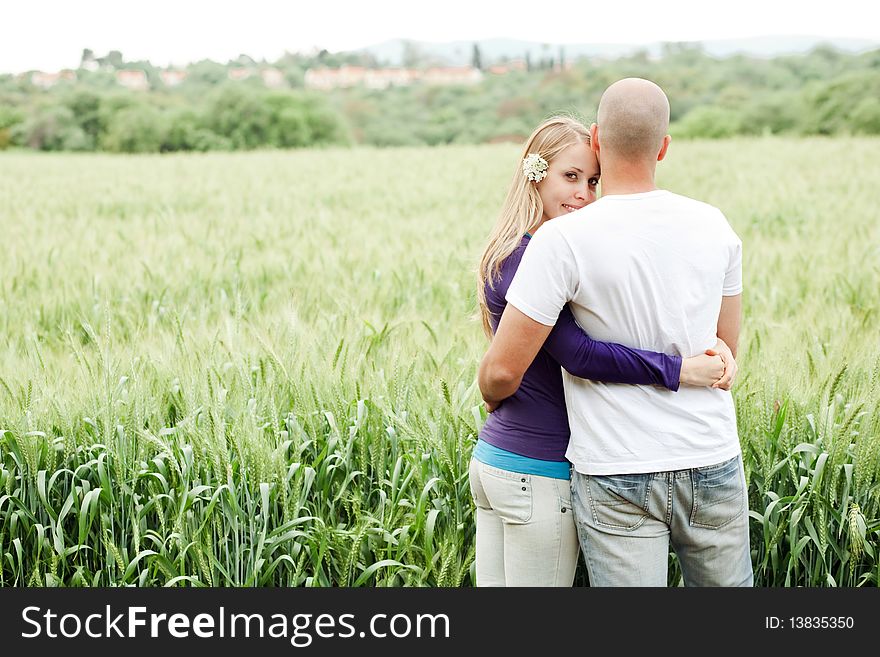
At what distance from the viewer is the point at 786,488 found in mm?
2814

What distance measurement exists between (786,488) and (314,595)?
1.54 metres

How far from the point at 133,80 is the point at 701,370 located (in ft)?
145

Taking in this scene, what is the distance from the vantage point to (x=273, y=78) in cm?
4238

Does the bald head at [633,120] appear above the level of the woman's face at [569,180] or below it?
above

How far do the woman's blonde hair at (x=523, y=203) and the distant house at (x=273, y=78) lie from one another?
38.5 meters

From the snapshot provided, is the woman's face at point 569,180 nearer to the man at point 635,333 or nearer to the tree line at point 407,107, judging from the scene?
the man at point 635,333

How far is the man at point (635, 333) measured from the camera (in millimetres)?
1866

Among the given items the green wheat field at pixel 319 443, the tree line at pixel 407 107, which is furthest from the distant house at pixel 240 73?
the green wheat field at pixel 319 443

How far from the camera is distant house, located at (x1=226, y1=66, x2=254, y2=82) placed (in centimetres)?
3841

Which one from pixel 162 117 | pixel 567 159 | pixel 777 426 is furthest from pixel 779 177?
pixel 162 117

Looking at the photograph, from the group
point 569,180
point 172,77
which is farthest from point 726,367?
point 172,77

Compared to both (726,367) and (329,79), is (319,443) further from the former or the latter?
(329,79)

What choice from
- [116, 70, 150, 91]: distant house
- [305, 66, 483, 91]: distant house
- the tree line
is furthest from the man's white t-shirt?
[116, 70, 150, 91]: distant house

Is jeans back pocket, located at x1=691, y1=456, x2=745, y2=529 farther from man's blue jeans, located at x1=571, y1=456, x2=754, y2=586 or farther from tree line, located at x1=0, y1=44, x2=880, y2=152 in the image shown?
tree line, located at x1=0, y1=44, x2=880, y2=152
